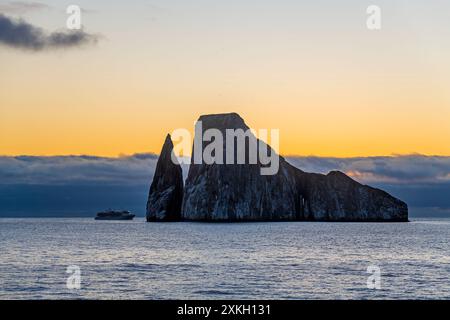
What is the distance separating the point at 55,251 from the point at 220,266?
2835 centimetres

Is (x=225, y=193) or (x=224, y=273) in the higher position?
(x=225, y=193)

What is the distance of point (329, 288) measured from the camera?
42.1 meters

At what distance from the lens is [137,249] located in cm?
8031

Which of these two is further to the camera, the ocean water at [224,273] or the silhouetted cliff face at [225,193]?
the silhouetted cliff face at [225,193]

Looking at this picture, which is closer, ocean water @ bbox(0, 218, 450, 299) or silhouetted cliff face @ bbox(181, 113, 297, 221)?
ocean water @ bbox(0, 218, 450, 299)

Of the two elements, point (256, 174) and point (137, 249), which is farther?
point (256, 174)

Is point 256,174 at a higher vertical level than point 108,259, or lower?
higher

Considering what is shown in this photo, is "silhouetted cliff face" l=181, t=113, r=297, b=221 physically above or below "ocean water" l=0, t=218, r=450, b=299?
above

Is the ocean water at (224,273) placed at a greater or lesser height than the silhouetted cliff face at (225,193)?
lesser

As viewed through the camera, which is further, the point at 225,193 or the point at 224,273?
the point at 225,193
